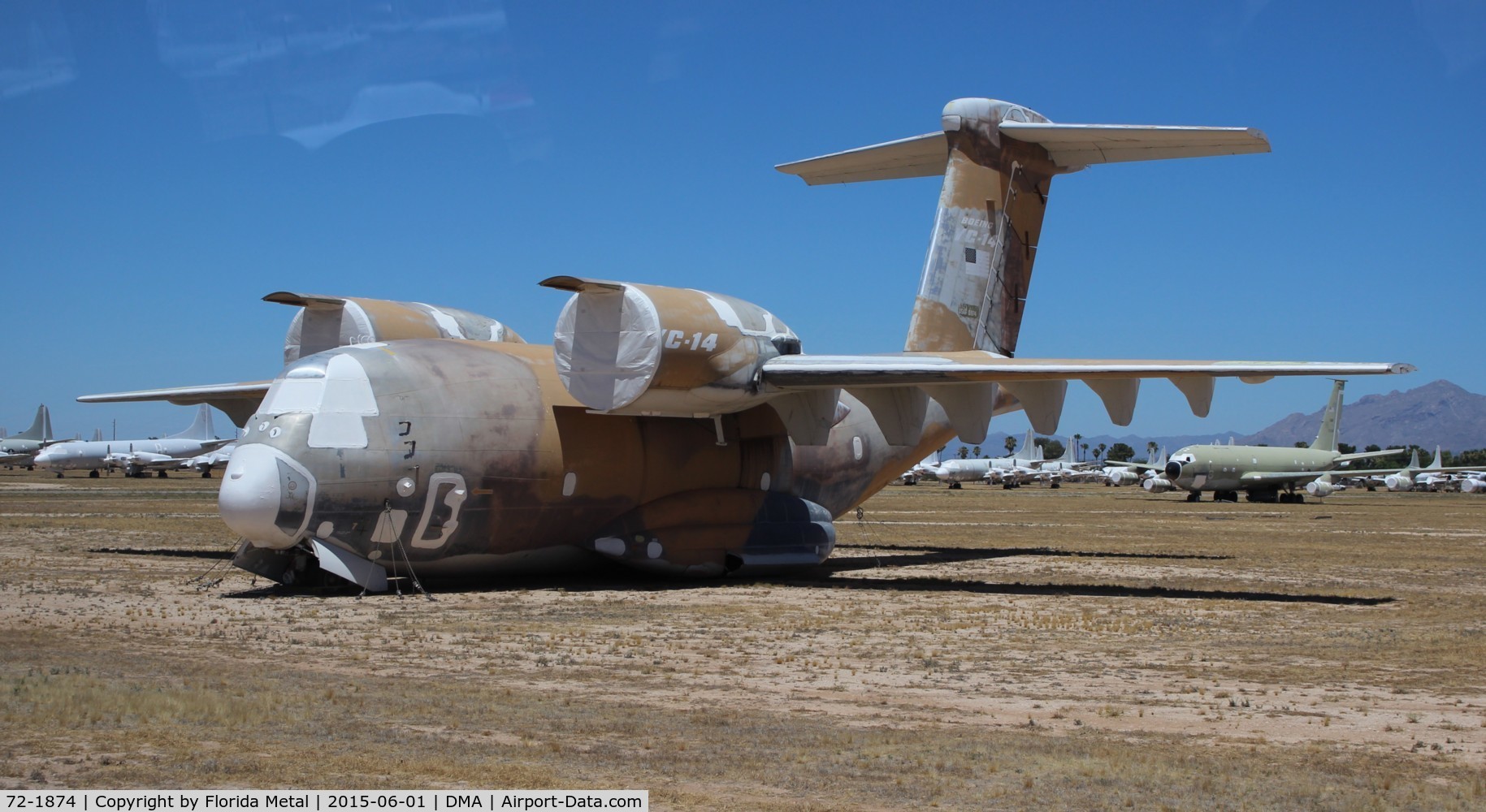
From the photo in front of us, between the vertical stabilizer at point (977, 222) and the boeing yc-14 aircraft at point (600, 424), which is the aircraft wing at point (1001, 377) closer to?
the boeing yc-14 aircraft at point (600, 424)

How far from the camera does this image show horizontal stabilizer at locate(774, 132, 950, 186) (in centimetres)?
2131

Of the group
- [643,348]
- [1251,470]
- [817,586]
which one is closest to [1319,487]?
[1251,470]

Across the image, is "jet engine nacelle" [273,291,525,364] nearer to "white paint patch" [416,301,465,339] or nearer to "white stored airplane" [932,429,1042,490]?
"white paint patch" [416,301,465,339]

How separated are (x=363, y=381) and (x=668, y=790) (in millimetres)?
9993

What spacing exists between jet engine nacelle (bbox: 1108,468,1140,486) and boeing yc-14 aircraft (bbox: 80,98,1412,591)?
2617 inches

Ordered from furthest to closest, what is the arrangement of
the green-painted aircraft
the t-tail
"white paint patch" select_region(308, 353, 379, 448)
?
the green-painted aircraft → the t-tail → "white paint patch" select_region(308, 353, 379, 448)

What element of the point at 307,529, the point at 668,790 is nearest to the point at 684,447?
the point at 307,529

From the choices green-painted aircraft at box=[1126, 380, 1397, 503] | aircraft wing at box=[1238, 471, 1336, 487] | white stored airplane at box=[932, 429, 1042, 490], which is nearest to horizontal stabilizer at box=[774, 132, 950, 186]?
green-painted aircraft at box=[1126, 380, 1397, 503]

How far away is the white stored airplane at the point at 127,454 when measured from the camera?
272ft

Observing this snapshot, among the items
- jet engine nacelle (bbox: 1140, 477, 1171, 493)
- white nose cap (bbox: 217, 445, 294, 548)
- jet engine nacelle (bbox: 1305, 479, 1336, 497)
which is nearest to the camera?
white nose cap (bbox: 217, 445, 294, 548)

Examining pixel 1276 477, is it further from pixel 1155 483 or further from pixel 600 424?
pixel 600 424

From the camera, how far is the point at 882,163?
2172 cm

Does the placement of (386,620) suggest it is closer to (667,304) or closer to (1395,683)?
(667,304)

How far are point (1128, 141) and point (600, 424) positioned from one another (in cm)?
880
